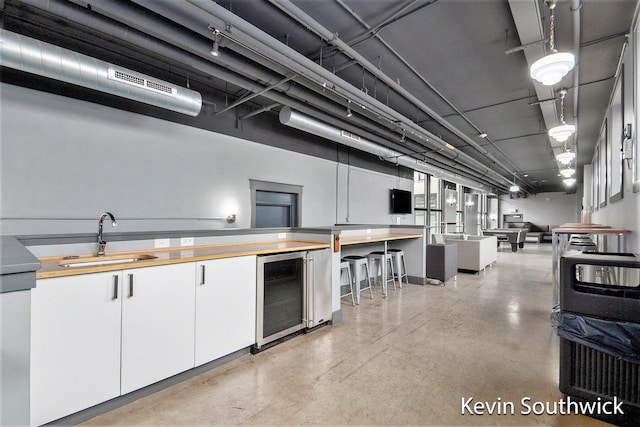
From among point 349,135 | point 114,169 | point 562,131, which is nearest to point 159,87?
point 114,169

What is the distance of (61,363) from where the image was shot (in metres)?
1.79

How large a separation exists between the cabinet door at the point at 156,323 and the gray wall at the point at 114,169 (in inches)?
75.6

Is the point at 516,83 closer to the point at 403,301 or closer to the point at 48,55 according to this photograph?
the point at 403,301

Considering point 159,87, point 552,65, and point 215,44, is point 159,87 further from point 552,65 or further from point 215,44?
point 552,65

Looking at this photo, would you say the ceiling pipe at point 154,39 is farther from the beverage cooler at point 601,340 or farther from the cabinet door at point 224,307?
the beverage cooler at point 601,340

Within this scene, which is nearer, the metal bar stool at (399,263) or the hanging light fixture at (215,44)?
the hanging light fixture at (215,44)

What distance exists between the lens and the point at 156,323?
2197 mm

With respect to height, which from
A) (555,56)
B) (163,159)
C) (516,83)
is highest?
(516,83)

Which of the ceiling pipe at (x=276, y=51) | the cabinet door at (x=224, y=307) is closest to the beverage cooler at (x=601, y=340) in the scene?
the cabinet door at (x=224, y=307)

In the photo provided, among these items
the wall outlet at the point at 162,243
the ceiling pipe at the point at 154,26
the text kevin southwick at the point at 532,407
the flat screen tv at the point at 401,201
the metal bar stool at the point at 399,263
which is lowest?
the text kevin southwick at the point at 532,407

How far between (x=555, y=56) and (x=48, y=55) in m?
4.14

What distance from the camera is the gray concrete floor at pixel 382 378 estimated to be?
2.00 meters

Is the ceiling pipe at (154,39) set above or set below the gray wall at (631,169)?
above

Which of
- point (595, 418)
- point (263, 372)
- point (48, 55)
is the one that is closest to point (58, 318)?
point (263, 372)
